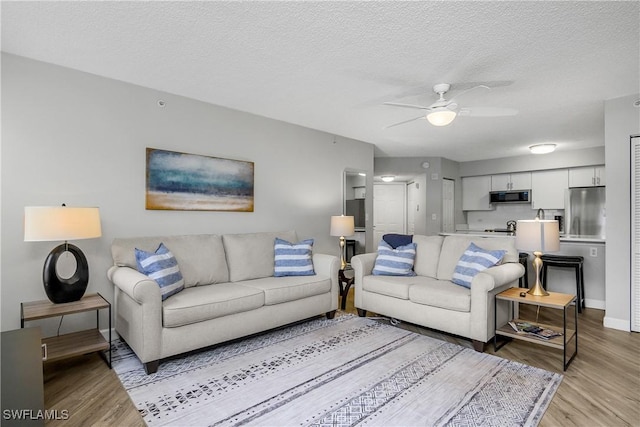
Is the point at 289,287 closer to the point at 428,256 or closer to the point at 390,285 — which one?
the point at 390,285

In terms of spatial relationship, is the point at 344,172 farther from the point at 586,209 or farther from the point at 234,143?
the point at 586,209

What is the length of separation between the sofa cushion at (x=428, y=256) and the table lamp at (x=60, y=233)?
317 centimetres

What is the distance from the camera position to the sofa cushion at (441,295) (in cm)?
295

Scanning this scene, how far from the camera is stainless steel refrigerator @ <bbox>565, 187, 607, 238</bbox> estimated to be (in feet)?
18.4

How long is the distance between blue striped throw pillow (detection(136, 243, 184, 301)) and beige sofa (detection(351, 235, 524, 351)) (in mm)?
1937

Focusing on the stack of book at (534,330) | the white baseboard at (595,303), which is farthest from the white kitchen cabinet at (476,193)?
the stack of book at (534,330)

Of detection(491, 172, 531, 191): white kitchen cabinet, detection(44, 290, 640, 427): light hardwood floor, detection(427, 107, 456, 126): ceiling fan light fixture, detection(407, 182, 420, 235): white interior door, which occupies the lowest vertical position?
detection(44, 290, 640, 427): light hardwood floor

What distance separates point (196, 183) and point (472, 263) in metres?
3.00

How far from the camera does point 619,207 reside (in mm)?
3537

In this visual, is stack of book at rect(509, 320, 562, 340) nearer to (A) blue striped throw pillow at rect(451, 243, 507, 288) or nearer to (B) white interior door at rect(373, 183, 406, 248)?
(A) blue striped throw pillow at rect(451, 243, 507, 288)

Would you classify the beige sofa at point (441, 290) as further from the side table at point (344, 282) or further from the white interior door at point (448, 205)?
the white interior door at point (448, 205)

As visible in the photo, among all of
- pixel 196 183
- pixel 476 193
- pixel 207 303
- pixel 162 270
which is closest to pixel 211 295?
pixel 207 303

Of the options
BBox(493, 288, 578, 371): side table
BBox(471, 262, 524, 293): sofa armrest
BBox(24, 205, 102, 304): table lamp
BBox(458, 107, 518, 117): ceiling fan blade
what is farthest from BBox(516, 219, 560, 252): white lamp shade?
BBox(24, 205, 102, 304): table lamp

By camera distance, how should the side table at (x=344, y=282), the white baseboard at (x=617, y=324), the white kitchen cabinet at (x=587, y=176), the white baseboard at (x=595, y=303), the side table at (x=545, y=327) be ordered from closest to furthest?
the side table at (x=545, y=327) → the white baseboard at (x=617, y=324) → the side table at (x=344, y=282) → the white baseboard at (x=595, y=303) → the white kitchen cabinet at (x=587, y=176)
